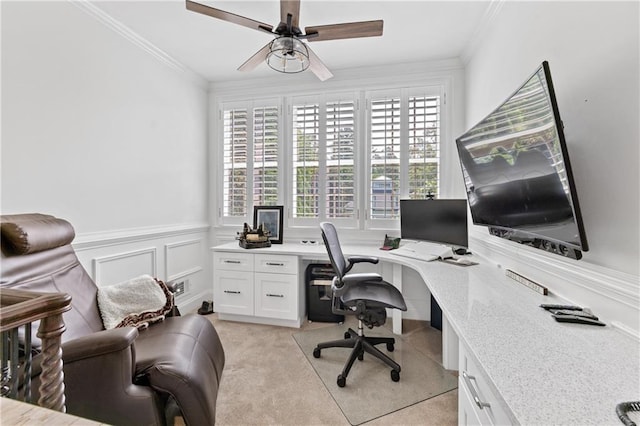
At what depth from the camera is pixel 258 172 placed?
Result: 334cm

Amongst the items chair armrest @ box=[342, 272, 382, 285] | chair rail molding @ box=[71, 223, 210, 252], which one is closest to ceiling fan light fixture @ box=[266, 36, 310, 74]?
chair armrest @ box=[342, 272, 382, 285]

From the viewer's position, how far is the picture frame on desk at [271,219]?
314 centimetres

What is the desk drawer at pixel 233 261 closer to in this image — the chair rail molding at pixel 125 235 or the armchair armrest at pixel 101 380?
the chair rail molding at pixel 125 235

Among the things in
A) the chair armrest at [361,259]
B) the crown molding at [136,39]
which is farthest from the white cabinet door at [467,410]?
the crown molding at [136,39]

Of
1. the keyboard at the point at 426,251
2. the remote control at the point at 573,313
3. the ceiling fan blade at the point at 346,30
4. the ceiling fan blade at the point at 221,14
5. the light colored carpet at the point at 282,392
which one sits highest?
the ceiling fan blade at the point at 221,14

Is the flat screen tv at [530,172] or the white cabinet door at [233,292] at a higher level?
the flat screen tv at [530,172]

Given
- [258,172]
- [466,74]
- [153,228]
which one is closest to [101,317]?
Result: [153,228]

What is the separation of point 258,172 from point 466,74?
7.99 ft

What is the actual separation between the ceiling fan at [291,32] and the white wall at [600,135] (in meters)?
0.97

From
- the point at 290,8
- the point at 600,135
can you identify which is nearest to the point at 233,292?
the point at 290,8

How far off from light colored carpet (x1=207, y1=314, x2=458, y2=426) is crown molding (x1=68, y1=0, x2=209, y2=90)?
2.72 meters

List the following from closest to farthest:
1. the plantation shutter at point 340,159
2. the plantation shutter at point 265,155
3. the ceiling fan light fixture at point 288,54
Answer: the ceiling fan light fixture at point 288,54 < the plantation shutter at point 340,159 < the plantation shutter at point 265,155

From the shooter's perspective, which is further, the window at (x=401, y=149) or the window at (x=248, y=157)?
the window at (x=248, y=157)

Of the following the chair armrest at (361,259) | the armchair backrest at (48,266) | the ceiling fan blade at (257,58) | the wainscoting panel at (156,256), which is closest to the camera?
the armchair backrest at (48,266)
